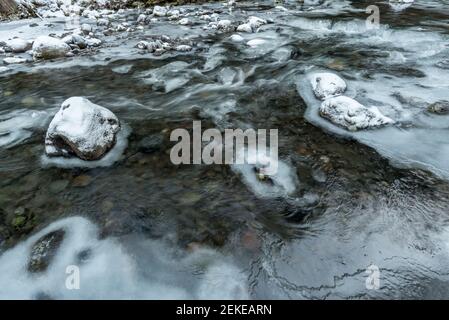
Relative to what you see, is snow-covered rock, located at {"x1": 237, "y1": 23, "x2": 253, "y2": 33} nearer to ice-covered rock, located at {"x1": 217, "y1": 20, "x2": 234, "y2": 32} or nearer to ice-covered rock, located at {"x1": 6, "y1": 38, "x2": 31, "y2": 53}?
ice-covered rock, located at {"x1": 217, "y1": 20, "x2": 234, "y2": 32}

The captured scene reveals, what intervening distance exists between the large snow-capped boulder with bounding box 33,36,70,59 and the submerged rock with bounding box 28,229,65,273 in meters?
6.68

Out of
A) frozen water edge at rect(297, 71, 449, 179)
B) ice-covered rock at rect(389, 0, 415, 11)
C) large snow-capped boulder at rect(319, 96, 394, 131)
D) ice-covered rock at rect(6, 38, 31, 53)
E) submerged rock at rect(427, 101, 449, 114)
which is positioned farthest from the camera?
ice-covered rock at rect(389, 0, 415, 11)

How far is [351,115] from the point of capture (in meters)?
4.83

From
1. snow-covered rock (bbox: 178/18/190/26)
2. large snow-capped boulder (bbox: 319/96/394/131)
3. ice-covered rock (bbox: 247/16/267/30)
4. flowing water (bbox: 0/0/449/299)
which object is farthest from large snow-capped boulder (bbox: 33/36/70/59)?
large snow-capped boulder (bbox: 319/96/394/131)

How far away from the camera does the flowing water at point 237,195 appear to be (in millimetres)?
2951

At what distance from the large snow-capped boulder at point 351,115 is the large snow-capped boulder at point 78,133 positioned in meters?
3.11

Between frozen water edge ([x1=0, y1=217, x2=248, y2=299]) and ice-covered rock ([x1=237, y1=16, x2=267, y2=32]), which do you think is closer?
frozen water edge ([x1=0, y1=217, x2=248, y2=299])

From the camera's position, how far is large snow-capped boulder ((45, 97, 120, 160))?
4.32 meters

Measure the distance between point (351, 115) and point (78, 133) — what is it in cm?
360

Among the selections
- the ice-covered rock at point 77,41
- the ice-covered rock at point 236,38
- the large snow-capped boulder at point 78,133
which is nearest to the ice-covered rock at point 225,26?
the ice-covered rock at point 236,38

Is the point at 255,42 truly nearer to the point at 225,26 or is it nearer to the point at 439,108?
the point at 225,26

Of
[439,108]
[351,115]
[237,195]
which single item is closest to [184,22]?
[351,115]
